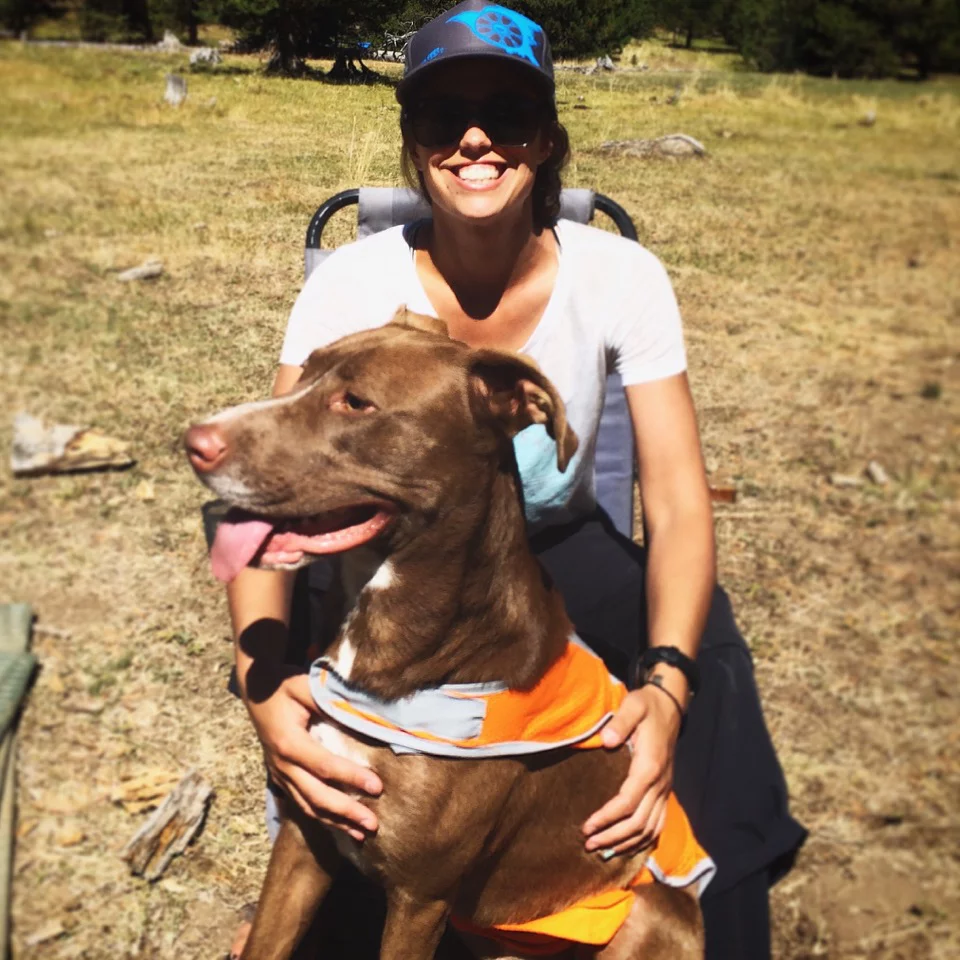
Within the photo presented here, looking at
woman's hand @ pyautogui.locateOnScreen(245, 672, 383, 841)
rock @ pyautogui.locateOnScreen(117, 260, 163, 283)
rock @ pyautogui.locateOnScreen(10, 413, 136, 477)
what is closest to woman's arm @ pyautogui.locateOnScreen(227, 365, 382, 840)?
woman's hand @ pyautogui.locateOnScreen(245, 672, 383, 841)

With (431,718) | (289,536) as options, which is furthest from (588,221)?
(431,718)

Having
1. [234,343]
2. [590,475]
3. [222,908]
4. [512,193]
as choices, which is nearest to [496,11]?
[512,193]

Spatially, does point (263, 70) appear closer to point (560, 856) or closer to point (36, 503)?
point (560, 856)

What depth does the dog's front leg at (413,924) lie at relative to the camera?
67.3 inches

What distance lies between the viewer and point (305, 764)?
1740 millimetres

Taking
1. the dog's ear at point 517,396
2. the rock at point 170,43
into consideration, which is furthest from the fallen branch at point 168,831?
the rock at point 170,43

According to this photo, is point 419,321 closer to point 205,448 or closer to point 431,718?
point 205,448

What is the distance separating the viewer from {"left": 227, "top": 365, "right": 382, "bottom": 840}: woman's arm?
169 cm

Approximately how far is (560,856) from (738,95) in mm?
2714

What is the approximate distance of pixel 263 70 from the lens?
5.08 feet

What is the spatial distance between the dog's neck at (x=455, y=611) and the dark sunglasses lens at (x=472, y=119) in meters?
0.65

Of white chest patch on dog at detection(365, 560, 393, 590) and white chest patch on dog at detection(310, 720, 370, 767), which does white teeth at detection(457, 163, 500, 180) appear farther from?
white chest patch on dog at detection(310, 720, 370, 767)

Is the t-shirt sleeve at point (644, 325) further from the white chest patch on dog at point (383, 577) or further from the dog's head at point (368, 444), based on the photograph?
the white chest patch on dog at point (383, 577)

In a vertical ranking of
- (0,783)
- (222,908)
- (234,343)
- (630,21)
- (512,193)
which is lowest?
(222,908)
